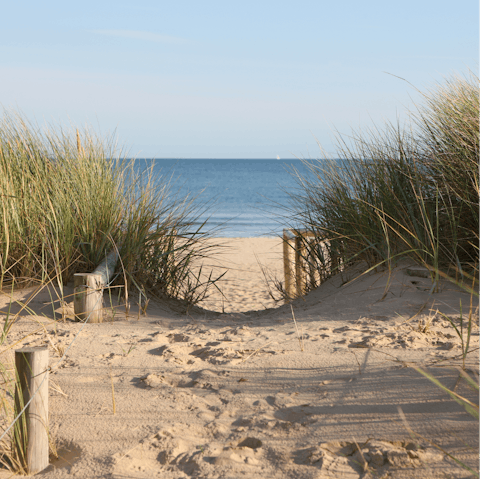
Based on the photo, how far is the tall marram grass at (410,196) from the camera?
12.1 feet

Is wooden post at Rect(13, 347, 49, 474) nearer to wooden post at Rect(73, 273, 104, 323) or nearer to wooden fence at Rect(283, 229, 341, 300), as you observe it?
wooden post at Rect(73, 273, 104, 323)

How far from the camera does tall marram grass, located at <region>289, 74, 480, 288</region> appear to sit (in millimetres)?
3686

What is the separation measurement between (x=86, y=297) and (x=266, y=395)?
1723mm

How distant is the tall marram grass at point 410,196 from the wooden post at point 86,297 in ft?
6.58

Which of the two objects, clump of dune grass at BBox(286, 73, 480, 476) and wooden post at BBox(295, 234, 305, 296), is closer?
clump of dune grass at BBox(286, 73, 480, 476)

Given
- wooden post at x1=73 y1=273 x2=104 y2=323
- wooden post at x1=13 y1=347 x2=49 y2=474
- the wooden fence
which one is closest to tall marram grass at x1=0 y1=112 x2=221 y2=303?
wooden post at x1=73 y1=273 x2=104 y2=323

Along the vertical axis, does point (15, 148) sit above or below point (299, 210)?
above

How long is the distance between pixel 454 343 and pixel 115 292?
8.74ft

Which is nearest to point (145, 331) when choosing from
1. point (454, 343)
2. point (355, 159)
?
point (454, 343)

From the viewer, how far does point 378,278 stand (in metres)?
3.86

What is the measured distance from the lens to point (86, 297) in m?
3.38

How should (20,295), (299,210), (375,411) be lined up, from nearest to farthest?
(375,411) → (20,295) → (299,210)

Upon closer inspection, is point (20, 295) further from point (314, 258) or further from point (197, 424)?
point (314, 258)

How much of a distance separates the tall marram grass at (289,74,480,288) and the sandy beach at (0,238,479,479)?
45 centimetres
